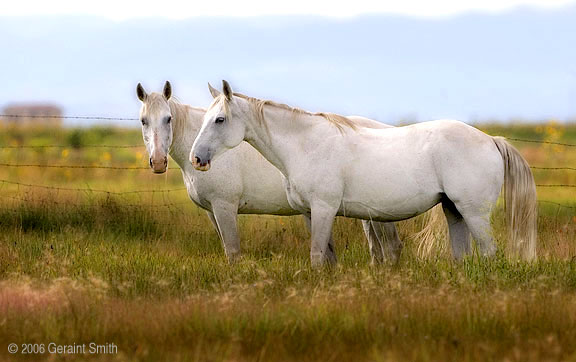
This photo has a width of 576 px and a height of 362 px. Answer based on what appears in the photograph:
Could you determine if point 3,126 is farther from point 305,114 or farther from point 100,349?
point 100,349

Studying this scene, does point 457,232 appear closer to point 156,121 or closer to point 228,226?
point 228,226

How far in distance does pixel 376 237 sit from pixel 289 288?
2280 mm

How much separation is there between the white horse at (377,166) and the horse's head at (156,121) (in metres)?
0.88

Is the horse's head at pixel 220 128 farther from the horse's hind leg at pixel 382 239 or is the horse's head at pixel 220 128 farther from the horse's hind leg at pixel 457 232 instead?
the horse's hind leg at pixel 457 232

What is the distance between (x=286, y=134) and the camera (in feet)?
25.9

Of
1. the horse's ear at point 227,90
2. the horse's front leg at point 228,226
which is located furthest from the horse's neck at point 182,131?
the horse's ear at point 227,90

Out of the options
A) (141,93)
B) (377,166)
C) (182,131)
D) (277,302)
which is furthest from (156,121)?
(277,302)

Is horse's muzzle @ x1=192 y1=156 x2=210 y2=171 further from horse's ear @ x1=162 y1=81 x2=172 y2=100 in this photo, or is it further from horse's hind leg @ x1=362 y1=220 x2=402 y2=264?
horse's hind leg @ x1=362 y1=220 x2=402 y2=264

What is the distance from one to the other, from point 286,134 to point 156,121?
4.81 feet

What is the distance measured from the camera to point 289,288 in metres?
6.56

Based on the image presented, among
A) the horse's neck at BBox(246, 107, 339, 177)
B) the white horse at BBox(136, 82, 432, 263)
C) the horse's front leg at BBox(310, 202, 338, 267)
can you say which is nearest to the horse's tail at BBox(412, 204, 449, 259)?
the white horse at BBox(136, 82, 432, 263)

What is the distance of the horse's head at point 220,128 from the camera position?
299 inches

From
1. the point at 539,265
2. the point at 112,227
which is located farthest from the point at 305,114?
the point at 112,227

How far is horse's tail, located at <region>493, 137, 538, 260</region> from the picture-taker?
7.78 metres
